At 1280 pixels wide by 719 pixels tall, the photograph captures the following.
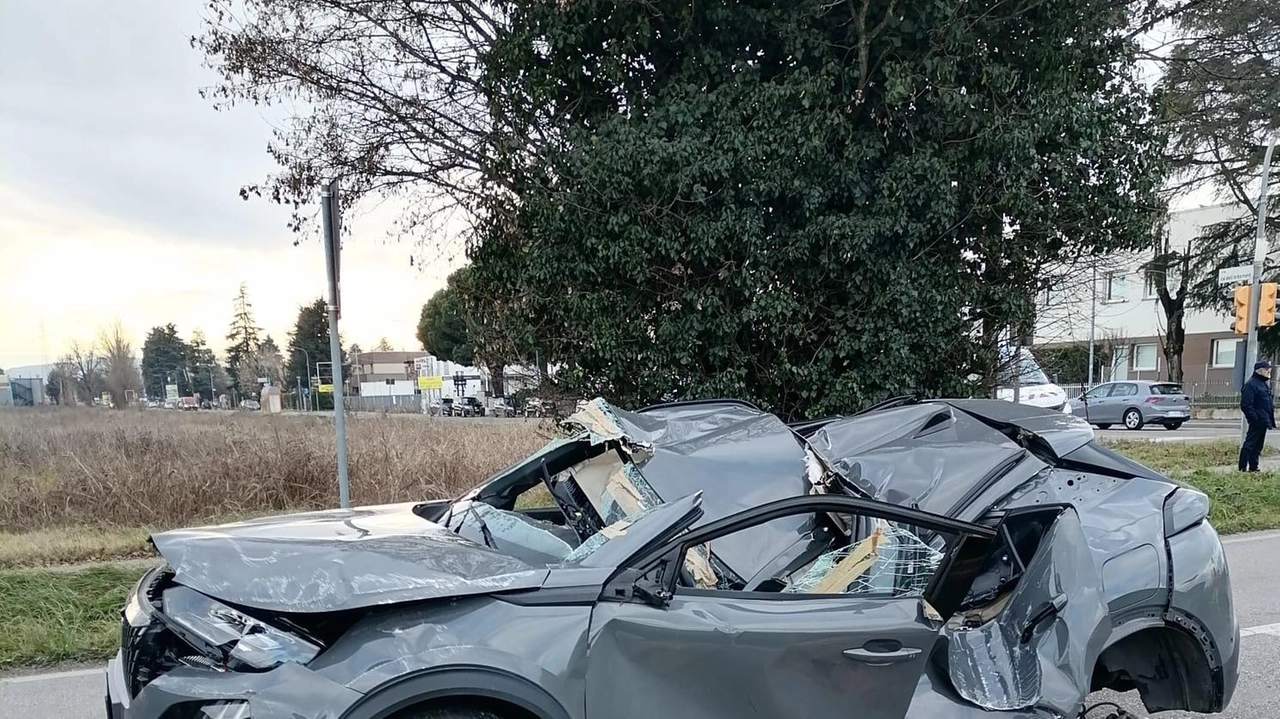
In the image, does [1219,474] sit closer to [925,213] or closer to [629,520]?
[925,213]

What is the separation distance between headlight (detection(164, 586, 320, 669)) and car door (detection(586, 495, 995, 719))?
0.86 meters

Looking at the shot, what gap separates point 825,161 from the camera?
A: 23.0ft

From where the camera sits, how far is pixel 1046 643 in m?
2.61

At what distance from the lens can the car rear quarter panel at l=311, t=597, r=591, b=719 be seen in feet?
6.50

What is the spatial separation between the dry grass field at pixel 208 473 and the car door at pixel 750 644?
6352 millimetres

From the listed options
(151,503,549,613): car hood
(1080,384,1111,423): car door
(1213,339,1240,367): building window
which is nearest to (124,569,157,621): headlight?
(151,503,549,613): car hood

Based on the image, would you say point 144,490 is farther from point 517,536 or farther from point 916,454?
point 916,454

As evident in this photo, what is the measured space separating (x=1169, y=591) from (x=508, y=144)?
6.74m

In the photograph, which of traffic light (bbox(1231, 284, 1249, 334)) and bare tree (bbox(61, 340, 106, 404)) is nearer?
traffic light (bbox(1231, 284, 1249, 334))

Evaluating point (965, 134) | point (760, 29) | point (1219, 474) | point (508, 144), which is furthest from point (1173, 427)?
point (508, 144)

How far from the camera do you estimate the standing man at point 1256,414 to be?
10773 mm

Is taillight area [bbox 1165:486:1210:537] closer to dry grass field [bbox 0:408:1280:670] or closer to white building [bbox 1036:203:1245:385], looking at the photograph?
dry grass field [bbox 0:408:1280:670]

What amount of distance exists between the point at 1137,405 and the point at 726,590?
24.7 m

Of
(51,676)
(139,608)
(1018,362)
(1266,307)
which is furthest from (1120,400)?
(139,608)
